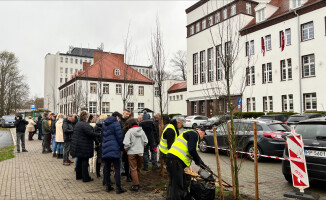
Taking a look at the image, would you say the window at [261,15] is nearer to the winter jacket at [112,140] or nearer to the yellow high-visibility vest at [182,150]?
the winter jacket at [112,140]

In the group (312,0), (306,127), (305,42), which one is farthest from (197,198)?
(312,0)

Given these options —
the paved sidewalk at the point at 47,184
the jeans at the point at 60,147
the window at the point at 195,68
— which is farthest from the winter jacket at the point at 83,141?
the window at the point at 195,68

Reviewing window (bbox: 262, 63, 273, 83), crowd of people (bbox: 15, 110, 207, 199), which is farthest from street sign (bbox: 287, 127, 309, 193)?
window (bbox: 262, 63, 273, 83)

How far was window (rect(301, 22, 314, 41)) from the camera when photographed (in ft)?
87.1

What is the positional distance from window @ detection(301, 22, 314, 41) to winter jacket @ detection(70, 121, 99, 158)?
1038 inches

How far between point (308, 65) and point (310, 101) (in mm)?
3629

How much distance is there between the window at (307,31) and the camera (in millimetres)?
26562

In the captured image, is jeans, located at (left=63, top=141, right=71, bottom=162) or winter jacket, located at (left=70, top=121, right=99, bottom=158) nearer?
winter jacket, located at (left=70, top=121, right=99, bottom=158)

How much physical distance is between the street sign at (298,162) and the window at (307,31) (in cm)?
2490

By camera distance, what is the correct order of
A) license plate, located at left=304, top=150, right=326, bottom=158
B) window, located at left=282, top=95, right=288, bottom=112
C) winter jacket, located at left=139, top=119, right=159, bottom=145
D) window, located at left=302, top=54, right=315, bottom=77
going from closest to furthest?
license plate, located at left=304, top=150, right=326, bottom=158
winter jacket, located at left=139, top=119, right=159, bottom=145
window, located at left=302, top=54, right=315, bottom=77
window, located at left=282, top=95, right=288, bottom=112

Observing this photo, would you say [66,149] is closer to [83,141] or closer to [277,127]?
[83,141]

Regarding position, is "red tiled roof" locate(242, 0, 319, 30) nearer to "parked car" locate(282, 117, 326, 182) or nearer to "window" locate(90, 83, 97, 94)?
"parked car" locate(282, 117, 326, 182)

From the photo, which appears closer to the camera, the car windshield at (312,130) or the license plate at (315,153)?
the license plate at (315,153)

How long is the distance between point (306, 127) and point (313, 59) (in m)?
23.4
